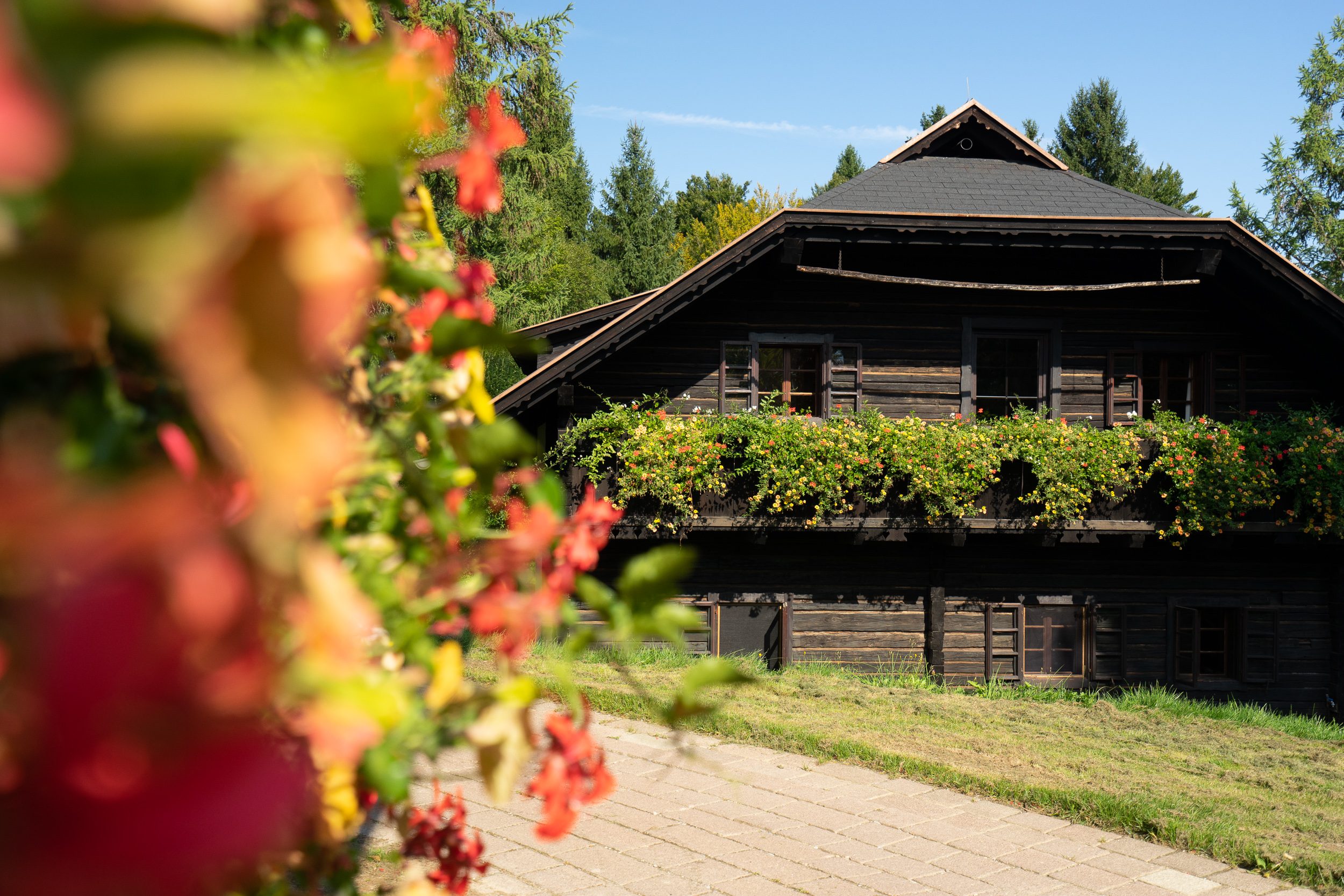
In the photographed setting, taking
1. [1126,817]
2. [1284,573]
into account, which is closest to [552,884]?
[1126,817]

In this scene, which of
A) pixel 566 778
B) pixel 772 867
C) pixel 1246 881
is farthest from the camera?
pixel 772 867

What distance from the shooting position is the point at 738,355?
13.4 m

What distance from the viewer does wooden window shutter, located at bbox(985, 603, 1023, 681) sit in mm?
13172

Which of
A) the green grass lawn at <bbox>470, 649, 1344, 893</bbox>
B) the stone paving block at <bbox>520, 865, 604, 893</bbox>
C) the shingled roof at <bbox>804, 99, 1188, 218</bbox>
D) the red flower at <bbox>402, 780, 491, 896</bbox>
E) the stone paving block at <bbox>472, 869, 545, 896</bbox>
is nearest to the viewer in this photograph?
the red flower at <bbox>402, 780, 491, 896</bbox>

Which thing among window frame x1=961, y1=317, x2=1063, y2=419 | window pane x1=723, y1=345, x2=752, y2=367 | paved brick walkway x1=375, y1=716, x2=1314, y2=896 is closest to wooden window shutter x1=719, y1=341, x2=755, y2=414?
window pane x1=723, y1=345, x2=752, y2=367

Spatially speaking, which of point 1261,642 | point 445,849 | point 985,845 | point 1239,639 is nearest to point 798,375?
point 1239,639

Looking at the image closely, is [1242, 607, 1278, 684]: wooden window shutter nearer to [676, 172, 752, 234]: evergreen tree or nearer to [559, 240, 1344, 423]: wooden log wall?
[559, 240, 1344, 423]: wooden log wall

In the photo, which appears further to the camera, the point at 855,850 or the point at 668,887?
the point at 855,850

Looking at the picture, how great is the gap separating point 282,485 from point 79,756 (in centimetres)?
10

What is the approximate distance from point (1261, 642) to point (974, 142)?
28.8 feet

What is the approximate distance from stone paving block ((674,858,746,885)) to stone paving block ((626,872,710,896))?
51 mm

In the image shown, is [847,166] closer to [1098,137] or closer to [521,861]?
[1098,137]

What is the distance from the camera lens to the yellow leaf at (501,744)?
2.74ft

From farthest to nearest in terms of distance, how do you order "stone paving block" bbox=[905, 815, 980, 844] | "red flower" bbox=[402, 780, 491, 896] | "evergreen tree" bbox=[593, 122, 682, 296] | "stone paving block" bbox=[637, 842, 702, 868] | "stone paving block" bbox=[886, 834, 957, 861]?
"evergreen tree" bbox=[593, 122, 682, 296] < "stone paving block" bbox=[905, 815, 980, 844] < "stone paving block" bbox=[886, 834, 957, 861] < "stone paving block" bbox=[637, 842, 702, 868] < "red flower" bbox=[402, 780, 491, 896]
